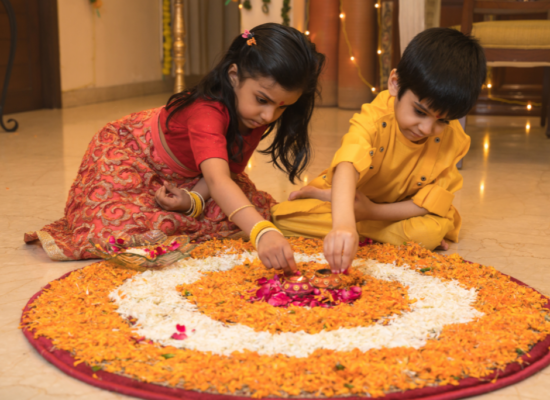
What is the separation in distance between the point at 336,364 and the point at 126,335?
1.08 ft

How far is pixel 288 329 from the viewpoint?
948 millimetres

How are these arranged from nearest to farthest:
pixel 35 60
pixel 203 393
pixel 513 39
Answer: pixel 203 393 < pixel 513 39 < pixel 35 60

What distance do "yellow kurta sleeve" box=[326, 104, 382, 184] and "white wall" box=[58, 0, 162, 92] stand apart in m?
3.10

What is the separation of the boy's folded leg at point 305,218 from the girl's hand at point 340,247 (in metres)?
0.46

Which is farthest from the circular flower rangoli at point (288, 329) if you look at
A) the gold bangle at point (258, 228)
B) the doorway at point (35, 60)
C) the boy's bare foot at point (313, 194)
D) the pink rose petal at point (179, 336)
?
the doorway at point (35, 60)

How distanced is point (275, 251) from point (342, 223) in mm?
139

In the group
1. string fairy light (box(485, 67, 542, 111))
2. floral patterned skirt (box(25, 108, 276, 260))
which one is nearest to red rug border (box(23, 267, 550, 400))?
floral patterned skirt (box(25, 108, 276, 260))

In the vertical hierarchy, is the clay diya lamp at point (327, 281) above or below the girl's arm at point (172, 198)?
below

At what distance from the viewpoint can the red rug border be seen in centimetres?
77

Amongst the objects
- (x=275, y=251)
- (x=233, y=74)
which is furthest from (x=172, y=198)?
(x=275, y=251)

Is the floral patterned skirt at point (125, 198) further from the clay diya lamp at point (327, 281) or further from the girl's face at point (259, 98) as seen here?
the clay diya lamp at point (327, 281)

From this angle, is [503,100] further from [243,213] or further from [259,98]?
[243,213]

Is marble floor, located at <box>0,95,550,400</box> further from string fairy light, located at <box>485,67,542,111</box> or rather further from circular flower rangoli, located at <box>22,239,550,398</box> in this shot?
string fairy light, located at <box>485,67,542,111</box>

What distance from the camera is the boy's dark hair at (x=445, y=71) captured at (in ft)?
3.86
